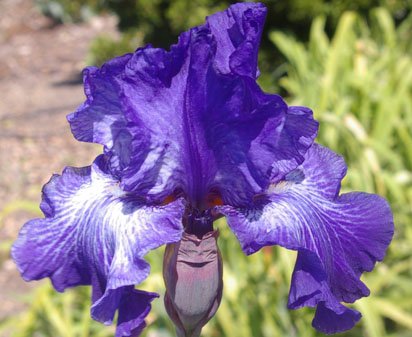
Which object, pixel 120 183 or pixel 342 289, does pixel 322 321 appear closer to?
pixel 342 289

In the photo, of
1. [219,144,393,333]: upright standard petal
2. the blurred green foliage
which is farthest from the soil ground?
[219,144,393,333]: upright standard petal

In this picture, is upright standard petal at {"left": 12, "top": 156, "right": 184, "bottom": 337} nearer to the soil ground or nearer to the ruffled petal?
the ruffled petal

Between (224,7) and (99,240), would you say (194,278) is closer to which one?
(99,240)

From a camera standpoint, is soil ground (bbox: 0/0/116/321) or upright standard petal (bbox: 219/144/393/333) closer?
upright standard petal (bbox: 219/144/393/333)

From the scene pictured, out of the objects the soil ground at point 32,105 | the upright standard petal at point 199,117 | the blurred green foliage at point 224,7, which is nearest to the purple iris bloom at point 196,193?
the upright standard petal at point 199,117

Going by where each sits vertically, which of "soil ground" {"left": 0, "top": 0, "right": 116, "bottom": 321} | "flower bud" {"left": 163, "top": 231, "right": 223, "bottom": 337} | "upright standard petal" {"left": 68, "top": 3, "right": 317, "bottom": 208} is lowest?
"soil ground" {"left": 0, "top": 0, "right": 116, "bottom": 321}

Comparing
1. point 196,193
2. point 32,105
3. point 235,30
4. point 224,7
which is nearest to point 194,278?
point 196,193
